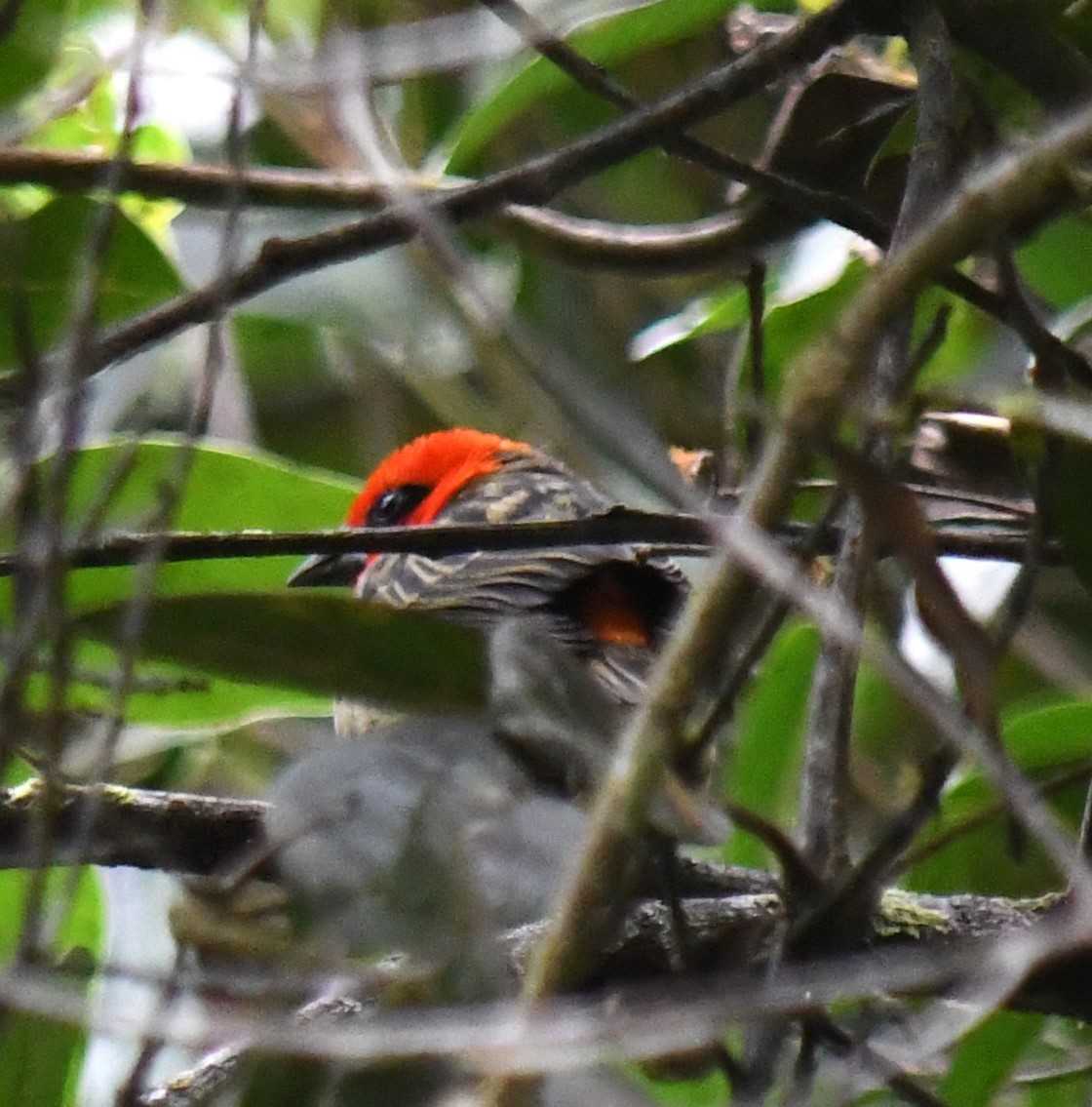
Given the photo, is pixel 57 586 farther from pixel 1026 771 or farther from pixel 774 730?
pixel 774 730

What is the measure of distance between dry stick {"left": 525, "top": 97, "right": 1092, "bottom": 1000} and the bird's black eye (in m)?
2.77

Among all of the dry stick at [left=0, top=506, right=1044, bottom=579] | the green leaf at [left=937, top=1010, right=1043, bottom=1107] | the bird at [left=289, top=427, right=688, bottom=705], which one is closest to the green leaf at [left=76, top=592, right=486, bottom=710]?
the dry stick at [left=0, top=506, right=1044, bottom=579]

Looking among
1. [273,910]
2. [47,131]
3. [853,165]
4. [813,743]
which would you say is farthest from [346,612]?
[47,131]

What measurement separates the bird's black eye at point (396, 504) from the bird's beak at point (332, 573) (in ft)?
0.54

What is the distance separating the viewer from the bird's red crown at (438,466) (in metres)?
3.97

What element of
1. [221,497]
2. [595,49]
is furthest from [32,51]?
[595,49]

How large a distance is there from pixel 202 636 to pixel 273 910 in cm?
21

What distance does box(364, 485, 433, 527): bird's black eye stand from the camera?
393 cm

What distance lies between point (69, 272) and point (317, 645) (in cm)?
123

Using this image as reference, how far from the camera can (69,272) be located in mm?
2475

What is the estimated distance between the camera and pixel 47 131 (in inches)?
119

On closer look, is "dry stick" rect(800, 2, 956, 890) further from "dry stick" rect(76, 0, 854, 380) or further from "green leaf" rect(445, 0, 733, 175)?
"green leaf" rect(445, 0, 733, 175)

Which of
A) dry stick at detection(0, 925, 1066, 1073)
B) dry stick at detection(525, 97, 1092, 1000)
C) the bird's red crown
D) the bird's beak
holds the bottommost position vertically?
the bird's beak

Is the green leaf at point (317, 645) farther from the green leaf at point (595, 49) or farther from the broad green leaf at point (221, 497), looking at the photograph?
the green leaf at point (595, 49)
